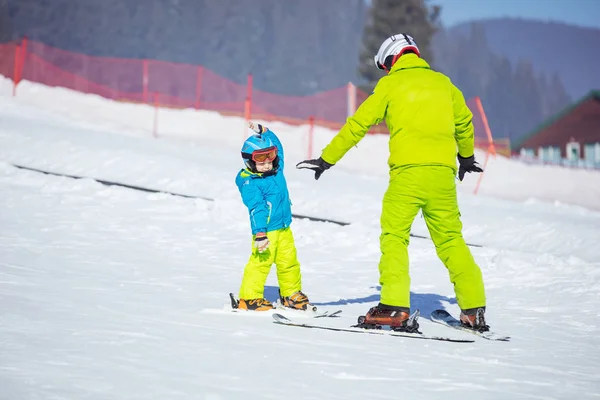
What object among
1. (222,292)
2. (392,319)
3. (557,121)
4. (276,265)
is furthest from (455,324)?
(557,121)

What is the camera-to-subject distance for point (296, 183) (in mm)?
16422

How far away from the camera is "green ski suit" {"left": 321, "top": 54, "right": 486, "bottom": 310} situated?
6492 millimetres

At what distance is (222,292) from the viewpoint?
8.06 m

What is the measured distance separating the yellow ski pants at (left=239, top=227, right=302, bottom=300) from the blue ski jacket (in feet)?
0.36

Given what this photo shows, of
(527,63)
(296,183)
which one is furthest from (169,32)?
(296,183)

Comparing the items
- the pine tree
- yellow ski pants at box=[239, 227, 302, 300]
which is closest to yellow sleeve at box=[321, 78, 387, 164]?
yellow ski pants at box=[239, 227, 302, 300]

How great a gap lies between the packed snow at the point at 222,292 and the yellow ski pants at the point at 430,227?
35cm

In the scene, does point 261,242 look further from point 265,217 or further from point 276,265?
point 276,265

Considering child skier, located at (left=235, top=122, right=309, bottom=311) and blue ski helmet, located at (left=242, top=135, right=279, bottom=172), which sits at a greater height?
blue ski helmet, located at (left=242, top=135, right=279, bottom=172)

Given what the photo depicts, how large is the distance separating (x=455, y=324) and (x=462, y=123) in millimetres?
1467

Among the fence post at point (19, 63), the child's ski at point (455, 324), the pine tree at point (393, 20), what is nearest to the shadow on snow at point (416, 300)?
the child's ski at point (455, 324)

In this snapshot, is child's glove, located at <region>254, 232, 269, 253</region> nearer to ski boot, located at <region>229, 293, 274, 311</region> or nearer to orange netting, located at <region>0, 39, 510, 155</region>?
ski boot, located at <region>229, 293, 274, 311</region>

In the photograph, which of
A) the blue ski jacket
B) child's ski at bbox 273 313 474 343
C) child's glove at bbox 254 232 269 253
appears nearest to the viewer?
child's ski at bbox 273 313 474 343

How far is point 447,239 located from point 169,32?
11815 centimetres
